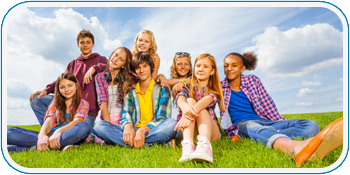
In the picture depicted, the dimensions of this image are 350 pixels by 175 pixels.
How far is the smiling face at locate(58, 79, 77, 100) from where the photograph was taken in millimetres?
3623

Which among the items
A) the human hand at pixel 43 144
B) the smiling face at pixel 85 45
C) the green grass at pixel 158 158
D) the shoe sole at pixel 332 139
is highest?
the smiling face at pixel 85 45

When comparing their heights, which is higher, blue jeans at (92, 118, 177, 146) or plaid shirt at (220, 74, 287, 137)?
plaid shirt at (220, 74, 287, 137)

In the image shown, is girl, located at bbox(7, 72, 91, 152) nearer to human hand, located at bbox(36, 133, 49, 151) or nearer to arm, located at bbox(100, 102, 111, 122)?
human hand, located at bbox(36, 133, 49, 151)

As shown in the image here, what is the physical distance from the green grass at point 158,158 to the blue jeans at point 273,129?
0.14m

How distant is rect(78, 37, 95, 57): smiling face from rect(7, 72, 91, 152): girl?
93 cm

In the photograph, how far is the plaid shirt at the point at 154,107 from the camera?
347 centimetres

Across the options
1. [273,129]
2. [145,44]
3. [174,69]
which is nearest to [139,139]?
[273,129]

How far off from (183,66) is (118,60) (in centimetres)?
145

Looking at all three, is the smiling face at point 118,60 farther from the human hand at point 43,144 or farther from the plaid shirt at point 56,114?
the human hand at point 43,144

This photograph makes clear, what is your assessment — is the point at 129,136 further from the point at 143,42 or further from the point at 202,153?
the point at 143,42

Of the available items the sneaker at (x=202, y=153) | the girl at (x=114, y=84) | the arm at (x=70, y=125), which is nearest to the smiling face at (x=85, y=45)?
the girl at (x=114, y=84)

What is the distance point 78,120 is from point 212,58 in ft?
8.46

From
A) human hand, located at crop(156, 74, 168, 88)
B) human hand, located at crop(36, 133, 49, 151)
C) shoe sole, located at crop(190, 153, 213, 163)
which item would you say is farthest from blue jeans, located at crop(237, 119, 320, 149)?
human hand, located at crop(36, 133, 49, 151)
